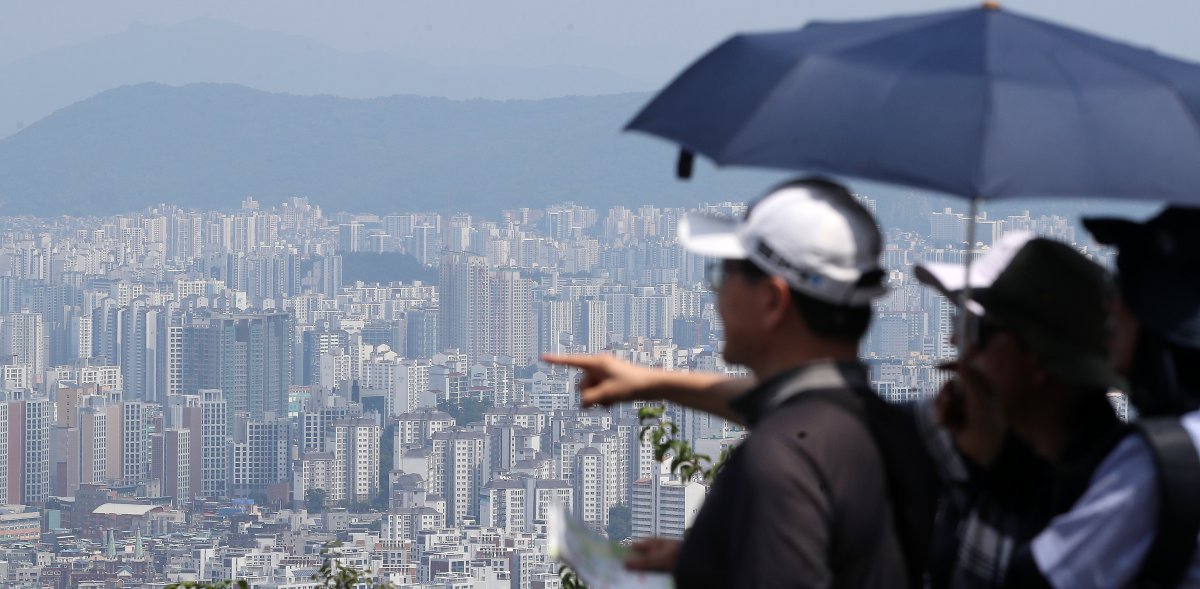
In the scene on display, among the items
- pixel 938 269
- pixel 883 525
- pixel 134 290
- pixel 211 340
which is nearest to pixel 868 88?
pixel 938 269

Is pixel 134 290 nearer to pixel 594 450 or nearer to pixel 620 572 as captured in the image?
pixel 594 450

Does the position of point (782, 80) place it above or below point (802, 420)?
above

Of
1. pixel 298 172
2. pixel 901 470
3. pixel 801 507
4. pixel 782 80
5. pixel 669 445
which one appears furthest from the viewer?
pixel 298 172

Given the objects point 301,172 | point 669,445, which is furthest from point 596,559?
point 301,172

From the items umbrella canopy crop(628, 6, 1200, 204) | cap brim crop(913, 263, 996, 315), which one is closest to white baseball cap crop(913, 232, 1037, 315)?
cap brim crop(913, 263, 996, 315)

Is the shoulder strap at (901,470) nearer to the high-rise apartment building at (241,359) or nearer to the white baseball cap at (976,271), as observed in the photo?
the white baseball cap at (976,271)

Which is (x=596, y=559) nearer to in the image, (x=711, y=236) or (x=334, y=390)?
(x=711, y=236)

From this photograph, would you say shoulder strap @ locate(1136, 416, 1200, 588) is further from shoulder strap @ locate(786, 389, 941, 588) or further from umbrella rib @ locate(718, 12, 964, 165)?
umbrella rib @ locate(718, 12, 964, 165)
